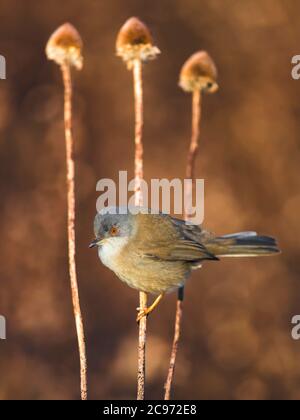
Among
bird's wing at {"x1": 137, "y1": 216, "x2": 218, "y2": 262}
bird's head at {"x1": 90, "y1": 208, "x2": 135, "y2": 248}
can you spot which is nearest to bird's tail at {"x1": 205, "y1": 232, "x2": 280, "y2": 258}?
bird's wing at {"x1": 137, "y1": 216, "x2": 218, "y2": 262}

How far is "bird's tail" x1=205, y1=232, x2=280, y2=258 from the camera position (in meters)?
3.19

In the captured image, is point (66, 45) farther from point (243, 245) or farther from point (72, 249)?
point (243, 245)

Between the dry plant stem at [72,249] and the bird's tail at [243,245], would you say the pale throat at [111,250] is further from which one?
the dry plant stem at [72,249]

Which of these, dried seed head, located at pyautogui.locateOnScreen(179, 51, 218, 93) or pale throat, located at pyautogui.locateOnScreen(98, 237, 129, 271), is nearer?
dried seed head, located at pyautogui.locateOnScreen(179, 51, 218, 93)

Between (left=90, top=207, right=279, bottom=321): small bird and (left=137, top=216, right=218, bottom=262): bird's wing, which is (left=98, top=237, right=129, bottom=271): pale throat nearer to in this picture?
(left=90, top=207, right=279, bottom=321): small bird

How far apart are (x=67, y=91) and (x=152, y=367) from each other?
351 cm

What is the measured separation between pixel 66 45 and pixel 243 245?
1407mm

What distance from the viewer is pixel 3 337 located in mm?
5219

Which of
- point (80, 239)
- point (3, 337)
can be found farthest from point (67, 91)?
point (3, 337)

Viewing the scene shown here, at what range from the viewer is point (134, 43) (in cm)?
253

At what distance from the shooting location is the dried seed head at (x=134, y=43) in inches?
99.3

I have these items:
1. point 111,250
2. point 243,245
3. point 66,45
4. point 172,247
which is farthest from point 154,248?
point 66,45

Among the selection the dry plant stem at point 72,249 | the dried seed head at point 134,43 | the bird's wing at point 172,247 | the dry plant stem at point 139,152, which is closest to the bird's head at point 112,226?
the bird's wing at point 172,247

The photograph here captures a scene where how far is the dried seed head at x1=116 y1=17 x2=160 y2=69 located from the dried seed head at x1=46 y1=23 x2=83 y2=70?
169 mm
